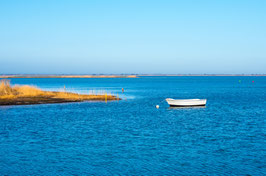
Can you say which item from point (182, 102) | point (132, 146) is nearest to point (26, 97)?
point (182, 102)

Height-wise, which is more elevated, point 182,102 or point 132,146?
point 182,102

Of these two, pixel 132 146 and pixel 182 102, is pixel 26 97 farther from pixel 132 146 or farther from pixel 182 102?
pixel 132 146

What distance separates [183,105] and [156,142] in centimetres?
2719

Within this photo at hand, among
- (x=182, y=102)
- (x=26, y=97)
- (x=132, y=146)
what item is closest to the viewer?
(x=132, y=146)

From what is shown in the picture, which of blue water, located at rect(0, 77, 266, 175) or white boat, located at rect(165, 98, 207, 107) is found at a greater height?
white boat, located at rect(165, 98, 207, 107)

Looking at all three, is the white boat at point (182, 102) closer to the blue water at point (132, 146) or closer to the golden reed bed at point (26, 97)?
the blue water at point (132, 146)

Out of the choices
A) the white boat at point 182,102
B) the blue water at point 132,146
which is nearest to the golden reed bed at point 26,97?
the white boat at point 182,102

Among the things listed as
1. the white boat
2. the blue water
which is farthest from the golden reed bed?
the blue water

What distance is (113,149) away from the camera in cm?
2227

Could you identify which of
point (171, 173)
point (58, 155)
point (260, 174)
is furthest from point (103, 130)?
point (260, 174)

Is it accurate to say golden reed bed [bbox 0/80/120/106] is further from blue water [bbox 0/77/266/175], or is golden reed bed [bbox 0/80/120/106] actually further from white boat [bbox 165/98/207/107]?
blue water [bbox 0/77/266/175]

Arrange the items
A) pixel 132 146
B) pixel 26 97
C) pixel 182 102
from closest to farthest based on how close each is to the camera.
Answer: pixel 132 146, pixel 182 102, pixel 26 97

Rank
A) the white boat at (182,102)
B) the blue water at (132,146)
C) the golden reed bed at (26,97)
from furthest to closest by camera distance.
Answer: the golden reed bed at (26,97)
the white boat at (182,102)
the blue water at (132,146)

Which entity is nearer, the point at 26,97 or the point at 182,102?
the point at 182,102
